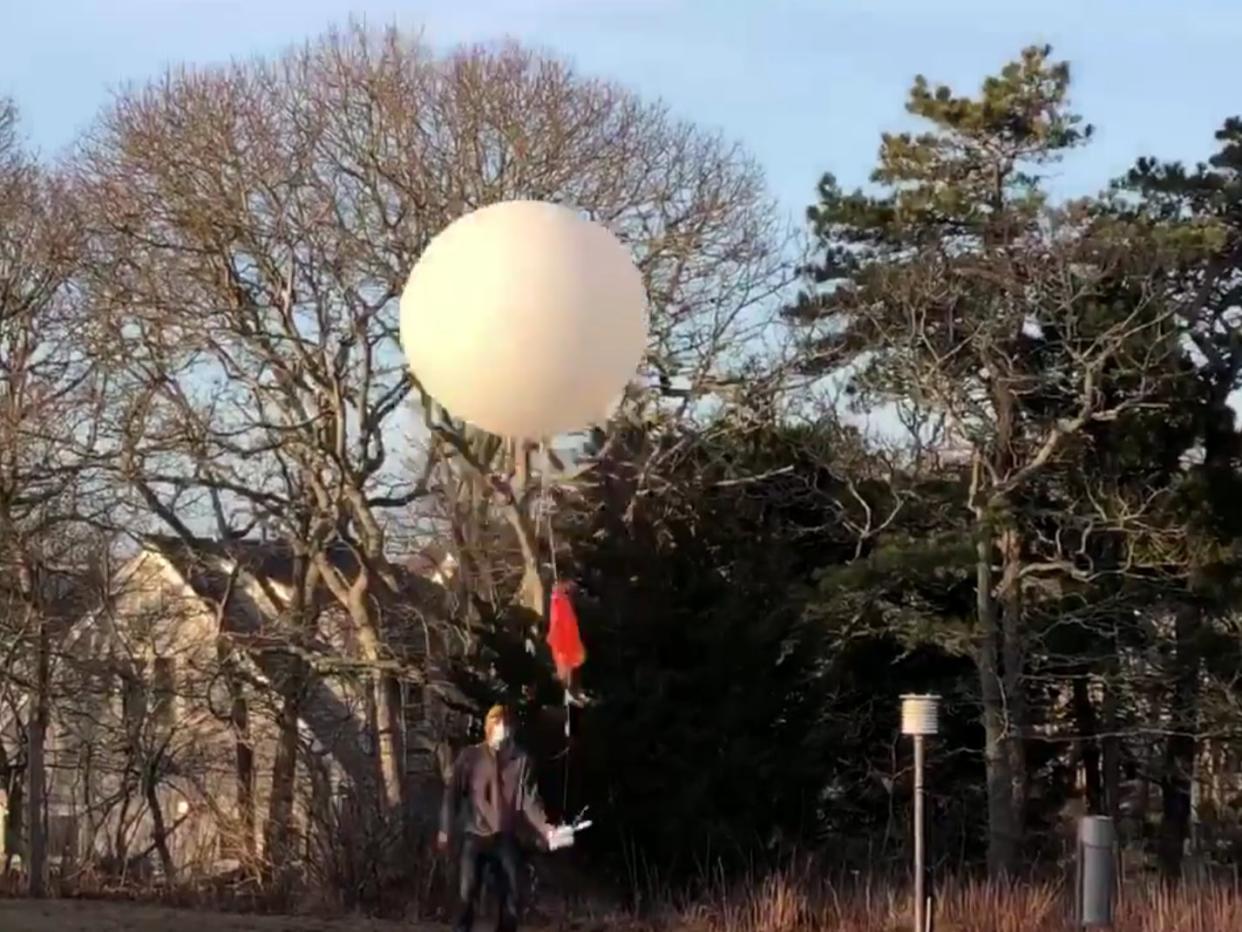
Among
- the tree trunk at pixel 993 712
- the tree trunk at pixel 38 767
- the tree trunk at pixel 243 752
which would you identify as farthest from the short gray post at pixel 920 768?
the tree trunk at pixel 243 752

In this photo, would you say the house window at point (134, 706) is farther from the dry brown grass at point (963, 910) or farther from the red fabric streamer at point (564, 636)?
the red fabric streamer at point (564, 636)

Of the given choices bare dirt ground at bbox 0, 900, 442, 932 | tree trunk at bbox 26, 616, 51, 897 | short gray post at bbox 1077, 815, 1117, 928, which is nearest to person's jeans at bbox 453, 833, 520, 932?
bare dirt ground at bbox 0, 900, 442, 932

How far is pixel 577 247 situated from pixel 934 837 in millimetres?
16589

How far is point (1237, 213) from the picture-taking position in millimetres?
25984

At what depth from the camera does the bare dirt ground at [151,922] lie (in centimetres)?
1381

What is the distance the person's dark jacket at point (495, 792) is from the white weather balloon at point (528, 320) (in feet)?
7.44

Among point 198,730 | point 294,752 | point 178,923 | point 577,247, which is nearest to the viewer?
point 577,247

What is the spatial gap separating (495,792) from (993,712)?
14249 millimetres

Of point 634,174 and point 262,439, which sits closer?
point 634,174

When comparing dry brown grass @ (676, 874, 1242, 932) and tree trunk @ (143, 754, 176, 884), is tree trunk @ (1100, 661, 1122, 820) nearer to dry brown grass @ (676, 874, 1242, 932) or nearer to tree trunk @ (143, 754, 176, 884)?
dry brown grass @ (676, 874, 1242, 932)

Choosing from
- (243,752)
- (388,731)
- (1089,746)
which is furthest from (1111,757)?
(243,752)

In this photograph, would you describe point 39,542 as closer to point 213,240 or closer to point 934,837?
point 213,240

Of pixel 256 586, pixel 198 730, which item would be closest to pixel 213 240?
pixel 256 586

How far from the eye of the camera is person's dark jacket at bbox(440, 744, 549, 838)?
1134cm
